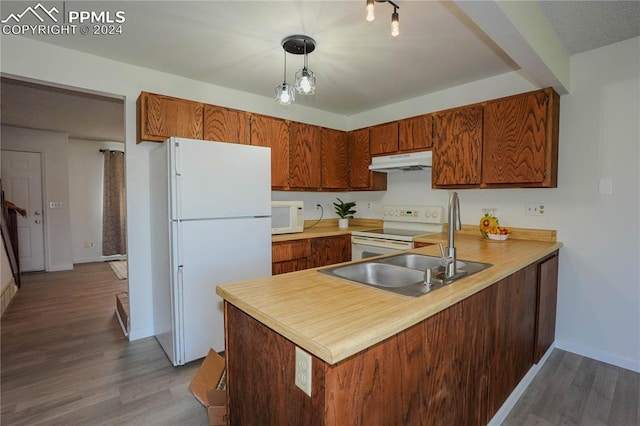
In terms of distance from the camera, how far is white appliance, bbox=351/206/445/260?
308 cm

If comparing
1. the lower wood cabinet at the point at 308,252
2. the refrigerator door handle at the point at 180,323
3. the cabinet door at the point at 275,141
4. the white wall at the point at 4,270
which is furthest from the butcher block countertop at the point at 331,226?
the white wall at the point at 4,270

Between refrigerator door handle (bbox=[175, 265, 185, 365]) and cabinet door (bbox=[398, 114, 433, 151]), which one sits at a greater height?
cabinet door (bbox=[398, 114, 433, 151])

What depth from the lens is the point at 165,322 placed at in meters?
2.49

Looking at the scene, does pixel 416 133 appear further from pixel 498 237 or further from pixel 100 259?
pixel 100 259

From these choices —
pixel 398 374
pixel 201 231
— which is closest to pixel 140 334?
pixel 201 231

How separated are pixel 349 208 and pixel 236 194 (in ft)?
6.50

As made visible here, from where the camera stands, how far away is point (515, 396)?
74.6 inches

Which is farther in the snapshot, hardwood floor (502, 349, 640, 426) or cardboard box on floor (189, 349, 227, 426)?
hardwood floor (502, 349, 640, 426)

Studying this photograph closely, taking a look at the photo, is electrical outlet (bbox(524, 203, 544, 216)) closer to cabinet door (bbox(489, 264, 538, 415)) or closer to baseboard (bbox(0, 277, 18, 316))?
cabinet door (bbox(489, 264, 538, 415))

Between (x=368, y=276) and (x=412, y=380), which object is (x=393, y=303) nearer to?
(x=412, y=380)

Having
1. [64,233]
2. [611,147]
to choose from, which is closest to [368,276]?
[611,147]

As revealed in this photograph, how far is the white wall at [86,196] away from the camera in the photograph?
5.86 metres

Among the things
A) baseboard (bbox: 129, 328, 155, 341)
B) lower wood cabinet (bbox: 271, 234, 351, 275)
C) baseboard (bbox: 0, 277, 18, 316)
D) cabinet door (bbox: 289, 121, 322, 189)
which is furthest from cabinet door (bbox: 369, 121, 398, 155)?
baseboard (bbox: 0, 277, 18, 316)

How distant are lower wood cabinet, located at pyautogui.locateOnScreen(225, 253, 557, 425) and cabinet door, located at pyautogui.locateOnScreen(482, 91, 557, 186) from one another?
1.12 m
